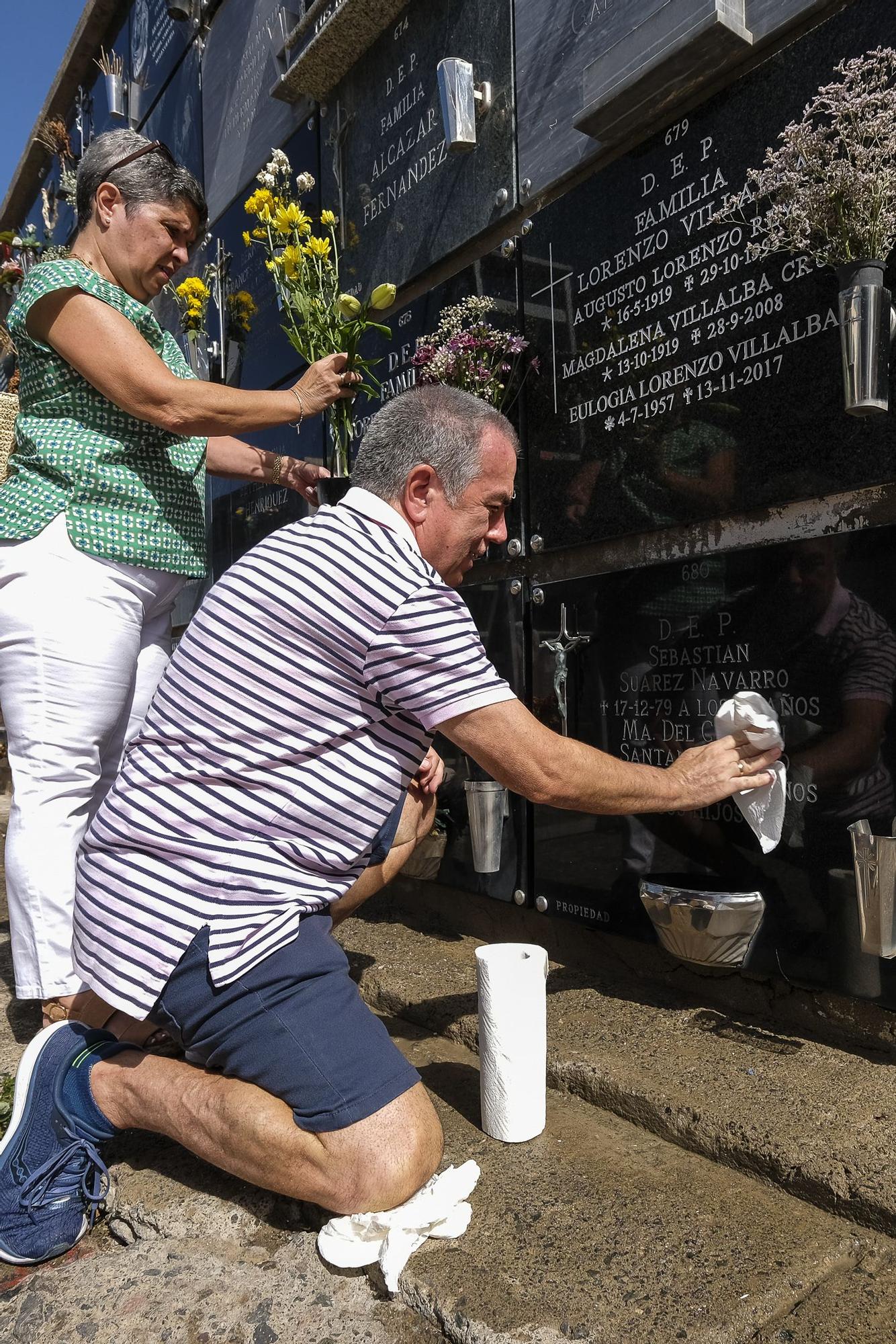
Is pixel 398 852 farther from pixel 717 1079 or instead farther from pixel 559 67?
pixel 559 67

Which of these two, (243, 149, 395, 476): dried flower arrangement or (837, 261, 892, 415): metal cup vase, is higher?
(243, 149, 395, 476): dried flower arrangement

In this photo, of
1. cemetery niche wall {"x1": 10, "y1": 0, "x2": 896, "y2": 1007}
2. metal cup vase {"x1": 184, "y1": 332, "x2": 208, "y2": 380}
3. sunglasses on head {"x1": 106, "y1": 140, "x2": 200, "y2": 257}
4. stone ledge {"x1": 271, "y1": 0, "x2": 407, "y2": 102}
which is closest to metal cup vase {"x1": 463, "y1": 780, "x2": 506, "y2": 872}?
cemetery niche wall {"x1": 10, "y1": 0, "x2": 896, "y2": 1007}

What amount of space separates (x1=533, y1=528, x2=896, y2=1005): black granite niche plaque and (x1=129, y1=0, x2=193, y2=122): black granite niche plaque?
621cm

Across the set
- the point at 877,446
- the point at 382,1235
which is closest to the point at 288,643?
the point at 382,1235

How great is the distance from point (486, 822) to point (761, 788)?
3.60 ft

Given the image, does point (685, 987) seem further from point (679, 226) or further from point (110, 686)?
point (679, 226)

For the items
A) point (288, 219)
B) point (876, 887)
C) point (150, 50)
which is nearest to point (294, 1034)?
point (876, 887)

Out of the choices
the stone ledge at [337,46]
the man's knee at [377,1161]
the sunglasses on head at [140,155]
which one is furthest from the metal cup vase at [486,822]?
the stone ledge at [337,46]

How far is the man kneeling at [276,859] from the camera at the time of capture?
1.71 meters

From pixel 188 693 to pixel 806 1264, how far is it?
142cm

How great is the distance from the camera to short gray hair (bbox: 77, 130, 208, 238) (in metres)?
2.47

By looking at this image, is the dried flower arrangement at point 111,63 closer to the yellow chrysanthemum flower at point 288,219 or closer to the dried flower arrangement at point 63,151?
the dried flower arrangement at point 63,151

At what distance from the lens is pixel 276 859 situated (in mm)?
1838

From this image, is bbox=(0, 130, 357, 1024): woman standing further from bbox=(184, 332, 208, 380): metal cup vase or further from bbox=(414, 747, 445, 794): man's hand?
bbox=(184, 332, 208, 380): metal cup vase
